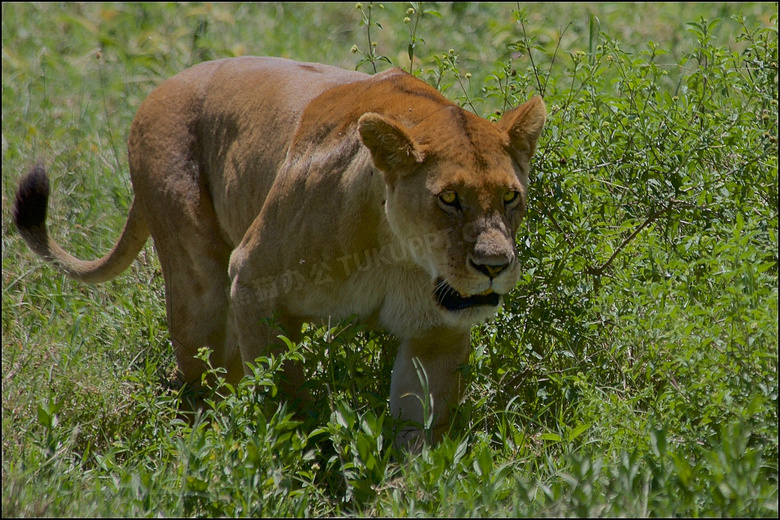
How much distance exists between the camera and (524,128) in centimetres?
331

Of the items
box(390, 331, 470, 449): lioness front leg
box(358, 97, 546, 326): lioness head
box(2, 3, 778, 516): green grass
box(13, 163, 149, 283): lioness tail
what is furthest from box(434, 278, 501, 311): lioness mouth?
box(13, 163, 149, 283): lioness tail

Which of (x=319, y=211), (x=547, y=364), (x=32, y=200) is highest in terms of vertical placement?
(x=319, y=211)

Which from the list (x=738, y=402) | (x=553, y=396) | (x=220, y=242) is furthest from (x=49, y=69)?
(x=738, y=402)

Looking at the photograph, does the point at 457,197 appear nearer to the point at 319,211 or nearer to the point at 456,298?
the point at 456,298

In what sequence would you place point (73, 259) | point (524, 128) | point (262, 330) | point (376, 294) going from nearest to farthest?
point (524, 128) → point (376, 294) → point (262, 330) → point (73, 259)

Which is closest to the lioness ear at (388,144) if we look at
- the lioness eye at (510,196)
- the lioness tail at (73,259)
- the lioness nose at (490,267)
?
the lioness eye at (510,196)

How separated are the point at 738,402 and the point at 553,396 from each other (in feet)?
3.01

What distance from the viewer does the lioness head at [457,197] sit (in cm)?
307

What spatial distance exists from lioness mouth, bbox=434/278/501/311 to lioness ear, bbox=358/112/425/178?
0.41 m

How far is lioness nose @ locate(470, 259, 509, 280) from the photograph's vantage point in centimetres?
303

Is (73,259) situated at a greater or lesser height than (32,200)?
lesser

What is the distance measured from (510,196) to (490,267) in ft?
0.90

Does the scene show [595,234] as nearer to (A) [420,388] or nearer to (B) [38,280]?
(A) [420,388]

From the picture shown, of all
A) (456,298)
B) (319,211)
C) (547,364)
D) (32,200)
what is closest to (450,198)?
(456,298)
